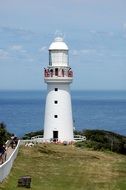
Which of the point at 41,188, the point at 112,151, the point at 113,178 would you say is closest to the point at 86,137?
the point at 112,151

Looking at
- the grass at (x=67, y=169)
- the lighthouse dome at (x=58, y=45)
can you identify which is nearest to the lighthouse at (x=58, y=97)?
the lighthouse dome at (x=58, y=45)

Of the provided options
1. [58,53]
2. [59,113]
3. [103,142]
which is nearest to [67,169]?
[59,113]

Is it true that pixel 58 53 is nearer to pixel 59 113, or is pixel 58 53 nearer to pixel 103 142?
pixel 59 113

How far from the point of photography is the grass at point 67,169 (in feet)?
119

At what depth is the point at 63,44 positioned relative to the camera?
55.0 m

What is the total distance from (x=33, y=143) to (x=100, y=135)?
32.9ft

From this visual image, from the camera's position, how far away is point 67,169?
135ft

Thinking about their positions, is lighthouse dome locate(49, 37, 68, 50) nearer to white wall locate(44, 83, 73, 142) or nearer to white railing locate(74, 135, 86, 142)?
white wall locate(44, 83, 73, 142)

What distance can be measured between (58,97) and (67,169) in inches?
559

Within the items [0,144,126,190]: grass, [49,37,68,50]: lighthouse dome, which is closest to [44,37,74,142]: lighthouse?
[49,37,68,50]: lighthouse dome

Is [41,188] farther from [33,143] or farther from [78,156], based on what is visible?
[33,143]

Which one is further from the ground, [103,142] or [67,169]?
[103,142]

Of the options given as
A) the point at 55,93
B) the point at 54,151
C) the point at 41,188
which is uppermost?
the point at 55,93

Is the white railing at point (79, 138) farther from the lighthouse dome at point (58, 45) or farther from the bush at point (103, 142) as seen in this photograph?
the lighthouse dome at point (58, 45)
